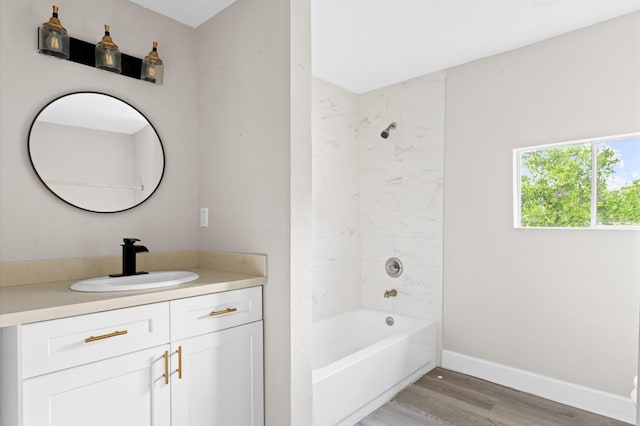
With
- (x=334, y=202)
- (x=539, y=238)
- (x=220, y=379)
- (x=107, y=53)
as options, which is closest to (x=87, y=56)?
(x=107, y=53)

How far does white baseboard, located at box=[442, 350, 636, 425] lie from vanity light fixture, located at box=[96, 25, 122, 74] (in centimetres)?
305

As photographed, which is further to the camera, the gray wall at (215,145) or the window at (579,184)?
the window at (579,184)

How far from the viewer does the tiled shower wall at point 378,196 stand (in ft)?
10.2

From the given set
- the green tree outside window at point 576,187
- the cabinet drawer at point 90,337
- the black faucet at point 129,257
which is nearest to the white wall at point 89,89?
the black faucet at point 129,257

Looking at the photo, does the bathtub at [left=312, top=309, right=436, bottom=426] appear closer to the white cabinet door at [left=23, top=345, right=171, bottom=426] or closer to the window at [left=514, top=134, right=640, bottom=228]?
the white cabinet door at [left=23, top=345, right=171, bottom=426]

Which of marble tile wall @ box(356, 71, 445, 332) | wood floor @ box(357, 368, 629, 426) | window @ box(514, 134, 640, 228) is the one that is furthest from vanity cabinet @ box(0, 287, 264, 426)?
window @ box(514, 134, 640, 228)

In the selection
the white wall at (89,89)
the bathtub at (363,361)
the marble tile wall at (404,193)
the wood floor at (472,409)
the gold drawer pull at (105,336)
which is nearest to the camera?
the gold drawer pull at (105,336)

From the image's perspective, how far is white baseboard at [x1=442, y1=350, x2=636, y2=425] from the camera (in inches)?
87.7

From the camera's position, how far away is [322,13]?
2229mm

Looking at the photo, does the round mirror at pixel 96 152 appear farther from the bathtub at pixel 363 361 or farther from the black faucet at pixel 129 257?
the bathtub at pixel 363 361

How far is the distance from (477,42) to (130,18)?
88.0 inches

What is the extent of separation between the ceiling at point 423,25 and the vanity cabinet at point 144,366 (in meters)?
1.67

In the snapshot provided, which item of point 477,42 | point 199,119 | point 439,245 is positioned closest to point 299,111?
point 199,119

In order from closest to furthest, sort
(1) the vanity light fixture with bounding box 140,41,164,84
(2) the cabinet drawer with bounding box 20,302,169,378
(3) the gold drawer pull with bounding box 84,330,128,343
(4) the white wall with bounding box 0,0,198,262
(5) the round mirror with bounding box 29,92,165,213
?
(2) the cabinet drawer with bounding box 20,302,169,378 → (3) the gold drawer pull with bounding box 84,330,128,343 → (4) the white wall with bounding box 0,0,198,262 → (5) the round mirror with bounding box 29,92,165,213 → (1) the vanity light fixture with bounding box 140,41,164,84
